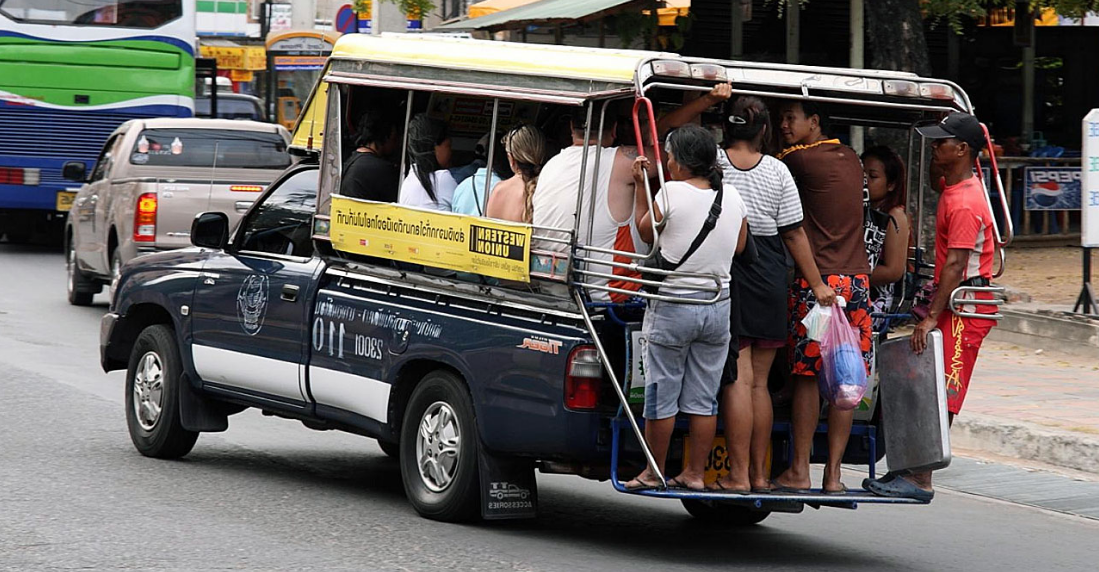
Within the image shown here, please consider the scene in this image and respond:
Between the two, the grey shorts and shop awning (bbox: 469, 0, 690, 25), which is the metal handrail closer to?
the grey shorts

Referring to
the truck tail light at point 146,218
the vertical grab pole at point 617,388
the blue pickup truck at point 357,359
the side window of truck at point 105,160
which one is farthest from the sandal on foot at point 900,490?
the side window of truck at point 105,160

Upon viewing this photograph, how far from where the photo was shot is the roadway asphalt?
6.69 m

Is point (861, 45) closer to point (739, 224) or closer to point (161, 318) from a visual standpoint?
point (161, 318)

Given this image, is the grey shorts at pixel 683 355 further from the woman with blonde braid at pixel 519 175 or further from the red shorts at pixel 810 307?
the woman with blonde braid at pixel 519 175

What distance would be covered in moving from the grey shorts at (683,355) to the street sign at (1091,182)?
7.51 m

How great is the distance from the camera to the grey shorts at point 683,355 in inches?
257

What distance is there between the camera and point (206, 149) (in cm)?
1548

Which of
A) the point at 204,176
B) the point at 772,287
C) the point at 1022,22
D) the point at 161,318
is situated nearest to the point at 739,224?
the point at 772,287

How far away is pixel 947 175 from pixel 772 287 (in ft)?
3.72

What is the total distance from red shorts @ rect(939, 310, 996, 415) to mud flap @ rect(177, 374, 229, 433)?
12.8 ft

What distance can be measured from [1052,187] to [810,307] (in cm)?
1400

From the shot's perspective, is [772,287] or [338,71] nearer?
[772,287]

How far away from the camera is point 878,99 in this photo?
7430mm

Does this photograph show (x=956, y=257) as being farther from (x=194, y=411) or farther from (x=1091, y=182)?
(x=1091, y=182)
